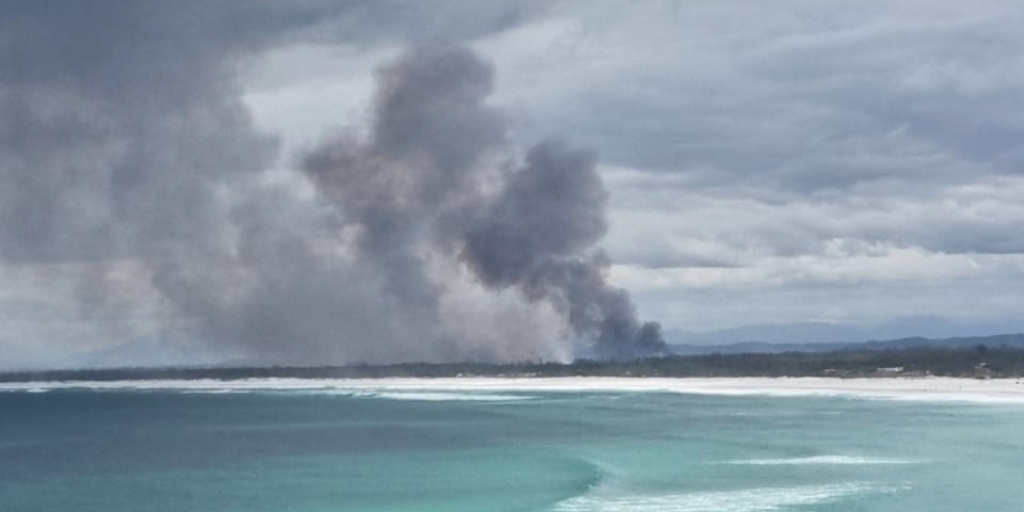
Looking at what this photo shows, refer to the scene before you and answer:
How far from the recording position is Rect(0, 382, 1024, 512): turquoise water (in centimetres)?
3534

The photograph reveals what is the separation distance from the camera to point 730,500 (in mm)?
33781

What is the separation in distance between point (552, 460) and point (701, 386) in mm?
57783

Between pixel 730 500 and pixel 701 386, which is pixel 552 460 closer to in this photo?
pixel 730 500

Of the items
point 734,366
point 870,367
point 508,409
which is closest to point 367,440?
point 508,409

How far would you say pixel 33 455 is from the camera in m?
60.5

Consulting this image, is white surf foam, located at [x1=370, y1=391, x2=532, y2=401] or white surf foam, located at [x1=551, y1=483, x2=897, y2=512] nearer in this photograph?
white surf foam, located at [x1=551, y1=483, x2=897, y2=512]

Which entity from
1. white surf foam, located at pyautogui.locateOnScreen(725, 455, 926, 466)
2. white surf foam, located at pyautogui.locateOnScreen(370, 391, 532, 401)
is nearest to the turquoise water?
white surf foam, located at pyautogui.locateOnScreen(725, 455, 926, 466)

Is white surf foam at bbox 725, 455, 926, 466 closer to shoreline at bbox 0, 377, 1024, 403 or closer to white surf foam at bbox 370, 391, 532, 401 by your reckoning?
shoreline at bbox 0, 377, 1024, 403

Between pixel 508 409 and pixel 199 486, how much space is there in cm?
4068

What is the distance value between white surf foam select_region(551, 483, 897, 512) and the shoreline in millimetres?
→ 35382

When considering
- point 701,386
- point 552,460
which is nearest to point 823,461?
point 552,460

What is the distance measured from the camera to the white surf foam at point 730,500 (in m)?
32.5

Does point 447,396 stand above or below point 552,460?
above

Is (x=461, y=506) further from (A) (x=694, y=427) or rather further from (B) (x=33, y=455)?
(B) (x=33, y=455)
